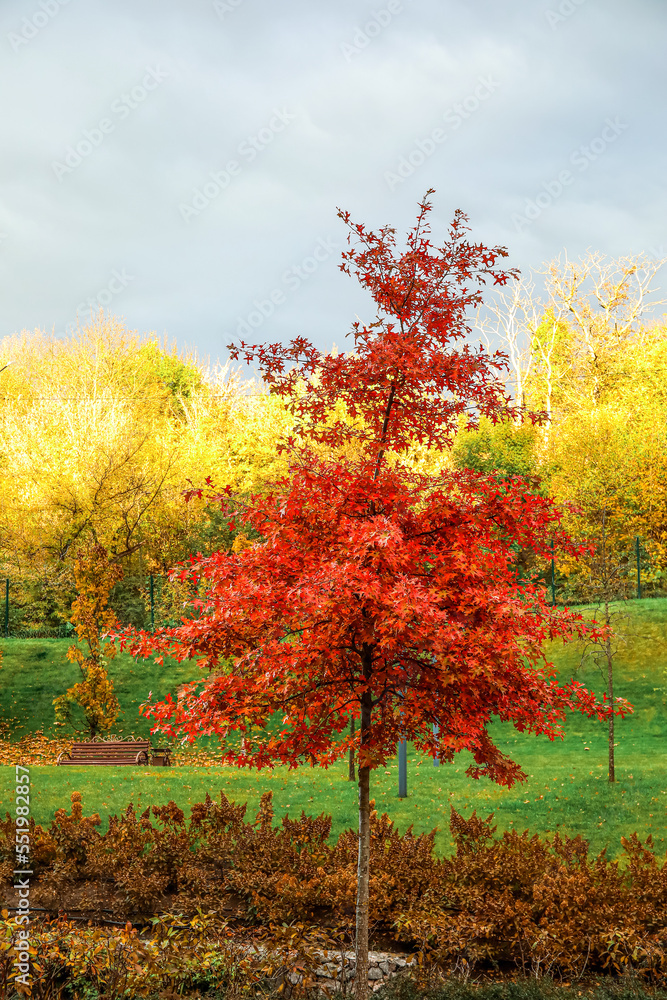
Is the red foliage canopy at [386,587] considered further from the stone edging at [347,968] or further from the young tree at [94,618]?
the young tree at [94,618]

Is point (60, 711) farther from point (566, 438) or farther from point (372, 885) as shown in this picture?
point (566, 438)

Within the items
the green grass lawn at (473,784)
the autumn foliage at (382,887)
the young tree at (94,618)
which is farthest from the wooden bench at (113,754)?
the autumn foliage at (382,887)

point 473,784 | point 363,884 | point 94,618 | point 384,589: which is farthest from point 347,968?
point 94,618

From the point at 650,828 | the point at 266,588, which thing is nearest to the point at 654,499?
the point at 650,828

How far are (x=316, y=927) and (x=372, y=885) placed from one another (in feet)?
2.12

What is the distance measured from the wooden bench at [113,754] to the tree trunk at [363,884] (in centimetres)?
1007

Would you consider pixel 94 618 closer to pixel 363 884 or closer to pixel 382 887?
pixel 382 887

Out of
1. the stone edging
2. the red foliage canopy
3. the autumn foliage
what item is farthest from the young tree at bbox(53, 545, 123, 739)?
the red foliage canopy

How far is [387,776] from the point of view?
47.5 feet

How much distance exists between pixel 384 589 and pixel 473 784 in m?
8.86

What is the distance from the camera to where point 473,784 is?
1293 centimetres

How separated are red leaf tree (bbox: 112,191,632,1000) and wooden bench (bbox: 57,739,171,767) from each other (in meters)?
10.2

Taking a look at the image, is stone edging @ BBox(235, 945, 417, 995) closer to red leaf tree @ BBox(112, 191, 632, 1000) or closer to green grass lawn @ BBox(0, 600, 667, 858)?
red leaf tree @ BBox(112, 191, 632, 1000)

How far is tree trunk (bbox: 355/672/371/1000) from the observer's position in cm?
585
